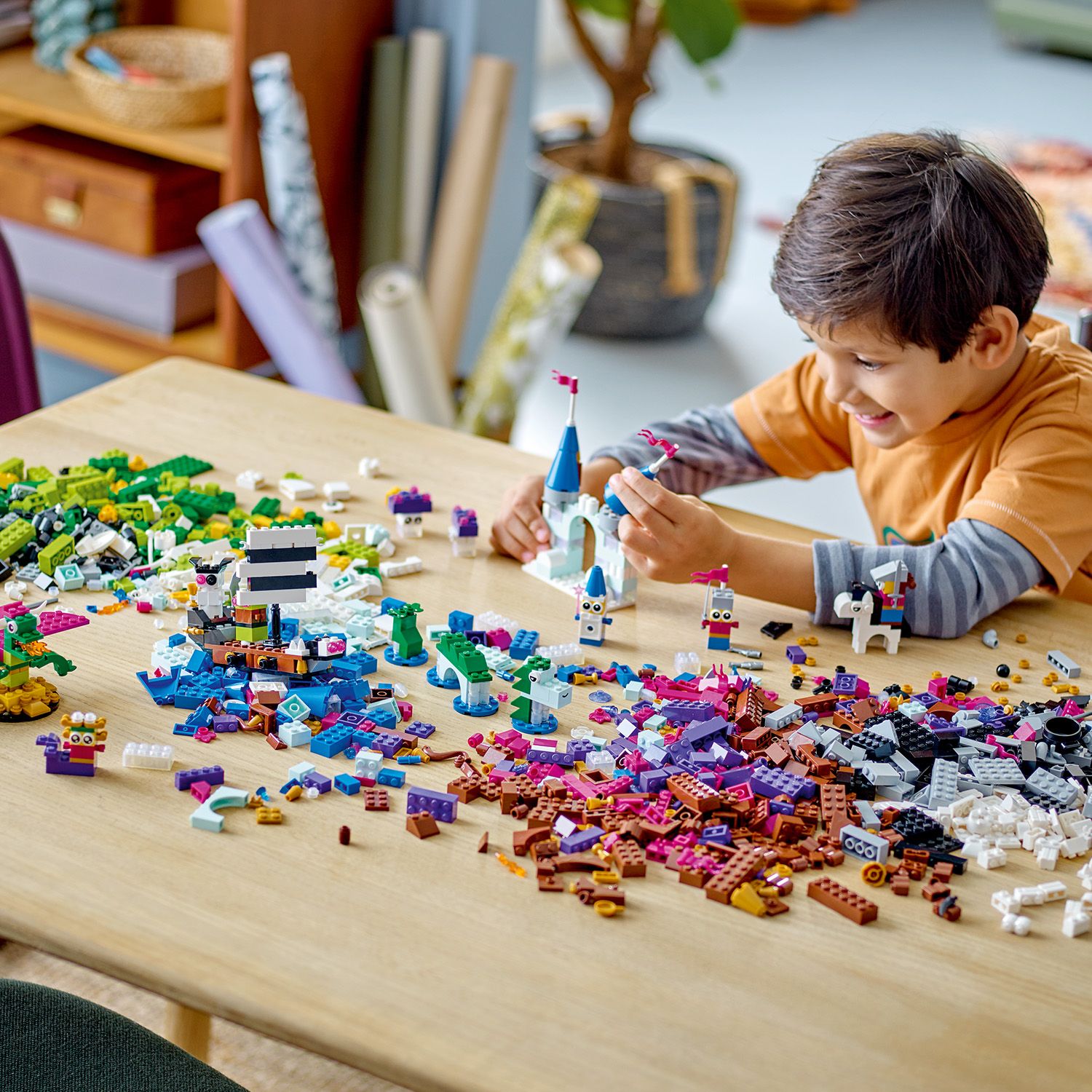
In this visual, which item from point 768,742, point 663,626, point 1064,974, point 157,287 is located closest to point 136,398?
point 663,626

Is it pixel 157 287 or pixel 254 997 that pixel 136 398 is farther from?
pixel 157 287

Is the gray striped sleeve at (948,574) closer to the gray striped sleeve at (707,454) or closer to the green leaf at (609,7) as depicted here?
the gray striped sleeve at (707,454)

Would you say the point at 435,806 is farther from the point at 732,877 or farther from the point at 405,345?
the point at 405,345

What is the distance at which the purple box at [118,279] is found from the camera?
265cm

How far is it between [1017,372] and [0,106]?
2.11 m

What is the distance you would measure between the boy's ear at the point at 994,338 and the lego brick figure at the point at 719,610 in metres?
0.31

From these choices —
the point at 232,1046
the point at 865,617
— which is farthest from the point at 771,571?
the point at 232,1046

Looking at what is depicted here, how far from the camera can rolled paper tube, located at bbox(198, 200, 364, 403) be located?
8.07ft

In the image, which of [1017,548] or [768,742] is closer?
[768,742]

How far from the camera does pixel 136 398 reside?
1488 millimetres

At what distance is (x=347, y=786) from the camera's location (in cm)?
93

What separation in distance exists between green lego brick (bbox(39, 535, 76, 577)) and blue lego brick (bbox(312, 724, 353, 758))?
0.33 m

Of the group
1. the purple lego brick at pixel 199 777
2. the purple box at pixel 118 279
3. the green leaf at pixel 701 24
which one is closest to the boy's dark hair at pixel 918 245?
the purple lego brick at pixel 199 777

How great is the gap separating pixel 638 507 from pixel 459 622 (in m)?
0.18
